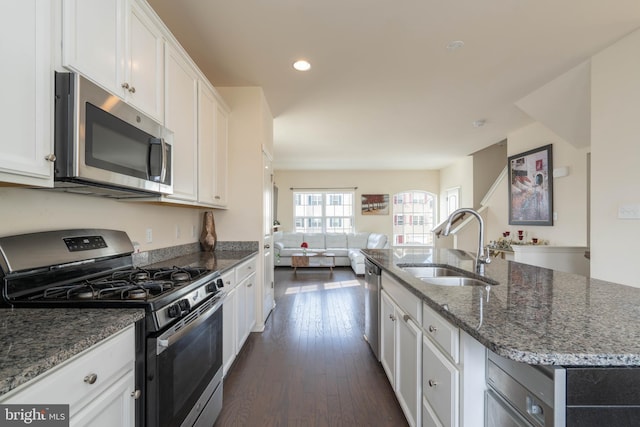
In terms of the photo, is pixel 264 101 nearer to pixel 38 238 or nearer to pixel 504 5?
pixel 504 5

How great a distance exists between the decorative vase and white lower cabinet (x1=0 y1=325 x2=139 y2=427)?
197cm

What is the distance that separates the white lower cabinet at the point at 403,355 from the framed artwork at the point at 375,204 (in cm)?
607

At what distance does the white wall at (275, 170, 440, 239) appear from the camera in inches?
323

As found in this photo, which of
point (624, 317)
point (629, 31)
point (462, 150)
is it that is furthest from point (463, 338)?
point (462, 150)

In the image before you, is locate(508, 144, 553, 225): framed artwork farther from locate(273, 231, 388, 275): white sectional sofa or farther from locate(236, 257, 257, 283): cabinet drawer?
locate(236, 257, 257, 283): cabinet drawer

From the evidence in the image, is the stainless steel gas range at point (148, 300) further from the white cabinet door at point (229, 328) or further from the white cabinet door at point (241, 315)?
the white cabinet door at point (241, 315)

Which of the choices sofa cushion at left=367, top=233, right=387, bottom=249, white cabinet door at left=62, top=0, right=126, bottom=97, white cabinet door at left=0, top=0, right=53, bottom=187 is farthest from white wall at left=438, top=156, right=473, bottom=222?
white cabinet door at left=0, top=0, right=53, bottom=187

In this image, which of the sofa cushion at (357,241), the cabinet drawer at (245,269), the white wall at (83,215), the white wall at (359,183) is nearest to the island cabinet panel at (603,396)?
the white wall at (83,215)

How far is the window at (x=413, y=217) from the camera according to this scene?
8.25 meters

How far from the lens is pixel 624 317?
Answer: 94 centimetres

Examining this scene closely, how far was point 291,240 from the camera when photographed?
7.48 m

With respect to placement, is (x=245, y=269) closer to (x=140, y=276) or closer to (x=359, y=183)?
(x=140, y=276)

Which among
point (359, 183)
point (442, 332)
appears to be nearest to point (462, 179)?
point (359, 183)

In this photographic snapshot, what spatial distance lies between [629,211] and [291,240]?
6.09 meters
